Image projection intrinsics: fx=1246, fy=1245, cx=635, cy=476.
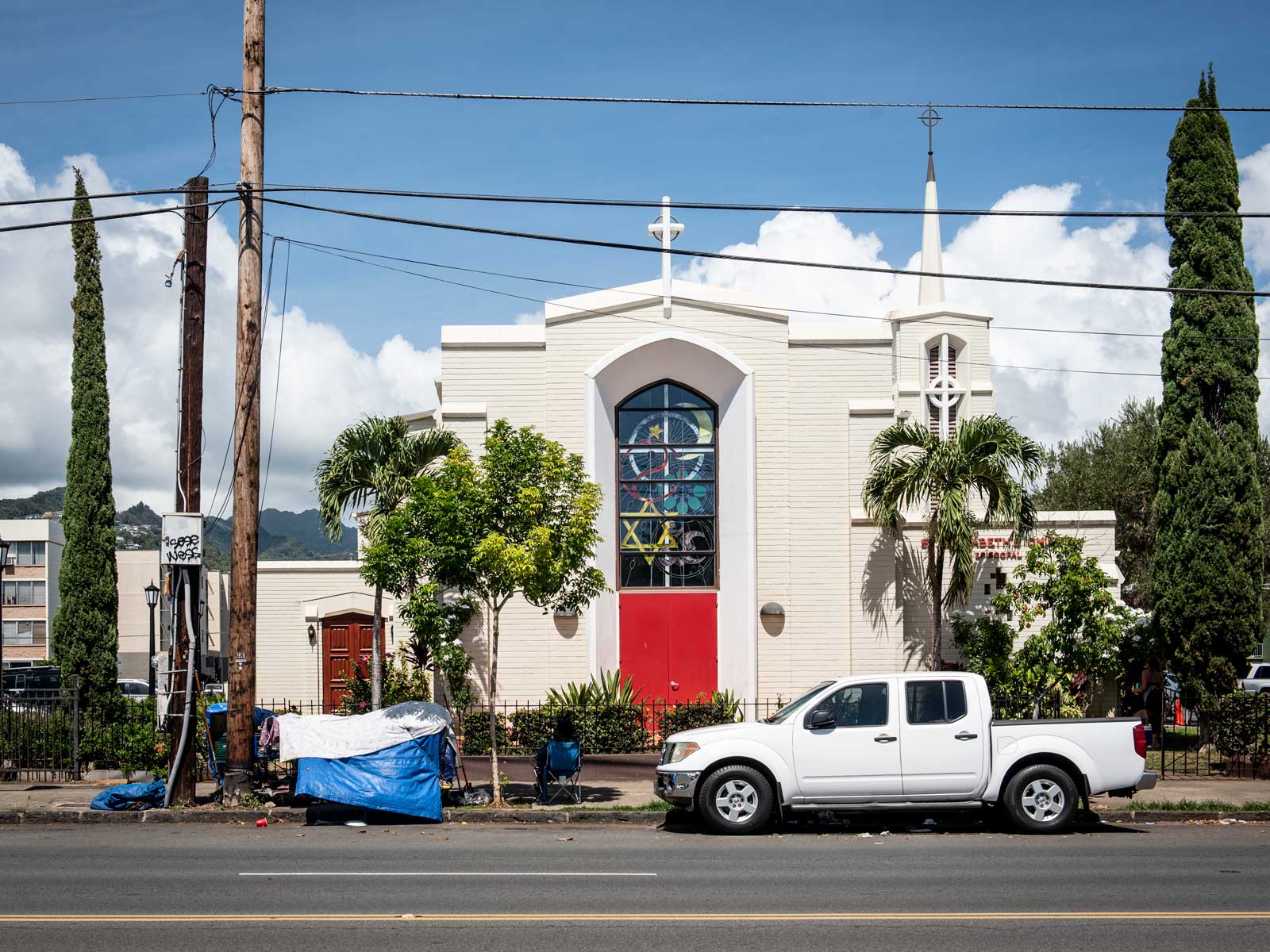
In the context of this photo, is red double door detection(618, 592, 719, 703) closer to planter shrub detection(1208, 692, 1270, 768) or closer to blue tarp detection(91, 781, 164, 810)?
planter shrub detection(1208, 692, 1270, 768)

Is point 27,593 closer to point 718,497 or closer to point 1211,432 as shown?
point 718,497

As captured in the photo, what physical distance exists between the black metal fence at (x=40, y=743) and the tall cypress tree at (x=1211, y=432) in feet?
56.5

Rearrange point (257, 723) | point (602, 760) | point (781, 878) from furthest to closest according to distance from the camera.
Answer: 1. point (602, 760)
2. point (257, 723)
3. point (781, 878)

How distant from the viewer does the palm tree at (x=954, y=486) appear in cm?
2061

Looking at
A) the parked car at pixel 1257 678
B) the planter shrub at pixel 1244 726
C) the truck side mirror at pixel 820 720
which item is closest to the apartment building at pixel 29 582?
the parked car at pixel 1257 678

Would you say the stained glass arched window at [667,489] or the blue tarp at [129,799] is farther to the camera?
the stained glass arched window at [667,489]

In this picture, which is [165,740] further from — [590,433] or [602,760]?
[590,433]

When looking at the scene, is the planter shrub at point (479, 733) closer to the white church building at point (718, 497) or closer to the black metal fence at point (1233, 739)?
the white church building at point (718, 497)

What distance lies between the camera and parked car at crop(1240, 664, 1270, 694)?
1358 inches

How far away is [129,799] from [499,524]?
225 inches

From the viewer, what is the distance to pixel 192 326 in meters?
16.2

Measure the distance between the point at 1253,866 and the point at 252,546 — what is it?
11.6 m

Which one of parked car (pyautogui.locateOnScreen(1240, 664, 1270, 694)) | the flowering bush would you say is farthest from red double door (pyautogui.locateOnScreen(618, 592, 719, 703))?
parked car (pyautogui.locateOnScreen(1240, 664, 1270, 694))

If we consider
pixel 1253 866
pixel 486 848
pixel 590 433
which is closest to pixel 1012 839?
pixel 1253 866
